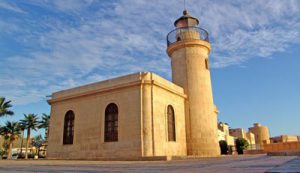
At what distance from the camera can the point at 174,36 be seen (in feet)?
64.6

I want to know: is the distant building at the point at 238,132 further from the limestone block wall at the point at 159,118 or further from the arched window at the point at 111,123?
the arched window at the point at 111,123

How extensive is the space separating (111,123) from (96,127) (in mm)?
1092

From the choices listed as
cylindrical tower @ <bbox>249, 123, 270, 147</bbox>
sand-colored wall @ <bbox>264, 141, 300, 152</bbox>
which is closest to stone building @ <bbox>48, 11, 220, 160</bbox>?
sand-colored wall @ <bbox>264, 141, 300, 152</bbox>

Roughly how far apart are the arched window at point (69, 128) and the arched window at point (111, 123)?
10.3 ft

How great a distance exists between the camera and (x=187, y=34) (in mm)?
19297

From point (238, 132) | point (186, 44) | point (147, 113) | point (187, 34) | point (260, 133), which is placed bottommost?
point (260, 133)

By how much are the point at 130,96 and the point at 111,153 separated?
3405mm

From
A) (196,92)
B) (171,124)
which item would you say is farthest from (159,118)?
(196,92)

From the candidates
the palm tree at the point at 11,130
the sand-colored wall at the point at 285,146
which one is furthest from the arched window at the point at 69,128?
the palm tree at the point at 11,130

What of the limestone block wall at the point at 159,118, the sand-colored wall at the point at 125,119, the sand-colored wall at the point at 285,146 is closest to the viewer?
the limestone block wall at the point at 159,118

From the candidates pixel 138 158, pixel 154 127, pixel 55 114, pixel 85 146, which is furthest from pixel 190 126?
pixel 55 114

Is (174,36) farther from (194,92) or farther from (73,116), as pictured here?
(73,116)

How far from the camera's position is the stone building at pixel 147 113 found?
47.1ft

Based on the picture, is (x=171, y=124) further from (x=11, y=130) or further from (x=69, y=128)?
(x=11, y=130)
